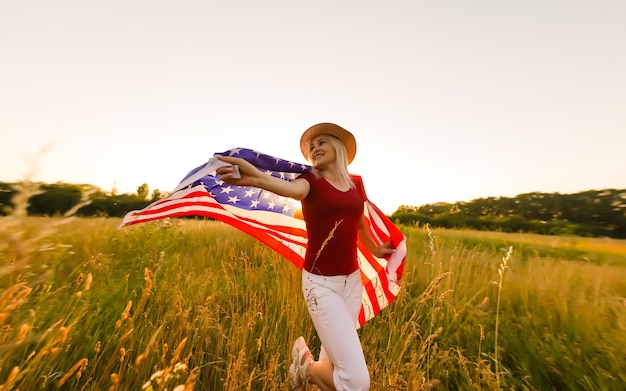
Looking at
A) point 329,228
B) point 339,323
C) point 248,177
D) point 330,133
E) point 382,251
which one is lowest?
point 339,323

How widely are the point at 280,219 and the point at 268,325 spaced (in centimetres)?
109

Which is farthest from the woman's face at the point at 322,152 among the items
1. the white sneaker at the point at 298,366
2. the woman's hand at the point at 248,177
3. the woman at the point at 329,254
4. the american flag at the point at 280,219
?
the white sneaker at the point at 298,366

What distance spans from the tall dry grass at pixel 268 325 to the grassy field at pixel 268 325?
17 millimetres

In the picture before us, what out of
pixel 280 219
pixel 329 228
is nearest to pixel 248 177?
pixel 329 228

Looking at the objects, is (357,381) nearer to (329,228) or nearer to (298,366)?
(298,366)

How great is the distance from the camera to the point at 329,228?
3.05 metres

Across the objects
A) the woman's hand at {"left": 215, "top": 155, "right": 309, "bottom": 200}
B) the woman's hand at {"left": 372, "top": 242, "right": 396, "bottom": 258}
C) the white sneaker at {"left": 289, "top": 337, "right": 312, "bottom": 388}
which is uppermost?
the woman's hand at {"left": 215, "top": 155, "right": 309, "bottom": 200}

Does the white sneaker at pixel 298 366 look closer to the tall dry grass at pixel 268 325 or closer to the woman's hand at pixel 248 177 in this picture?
the tall dry grass at pixel 268 325

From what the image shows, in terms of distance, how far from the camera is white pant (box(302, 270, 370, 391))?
8.67 ft

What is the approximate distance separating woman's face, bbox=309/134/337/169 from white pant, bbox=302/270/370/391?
98cm

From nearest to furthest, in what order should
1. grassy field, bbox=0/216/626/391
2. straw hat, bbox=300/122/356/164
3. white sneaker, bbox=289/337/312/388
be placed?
grassy field, bbox=0/216/626/391 → white sneaker, bbox=289/337/312/388 → straw hat, bbox=300/122/356/164

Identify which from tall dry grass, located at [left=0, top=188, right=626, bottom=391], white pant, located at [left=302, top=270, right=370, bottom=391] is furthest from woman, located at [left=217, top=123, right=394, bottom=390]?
tall dry grass, located at [left=0, top=188, right=626, bottom=391]

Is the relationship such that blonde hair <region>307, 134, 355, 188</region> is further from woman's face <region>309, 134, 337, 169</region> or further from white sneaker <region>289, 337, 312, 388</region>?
white sneaker <region>289, 337, 312, 388</region>

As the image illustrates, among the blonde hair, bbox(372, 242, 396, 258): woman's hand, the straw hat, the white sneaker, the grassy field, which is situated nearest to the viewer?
the grassy field
